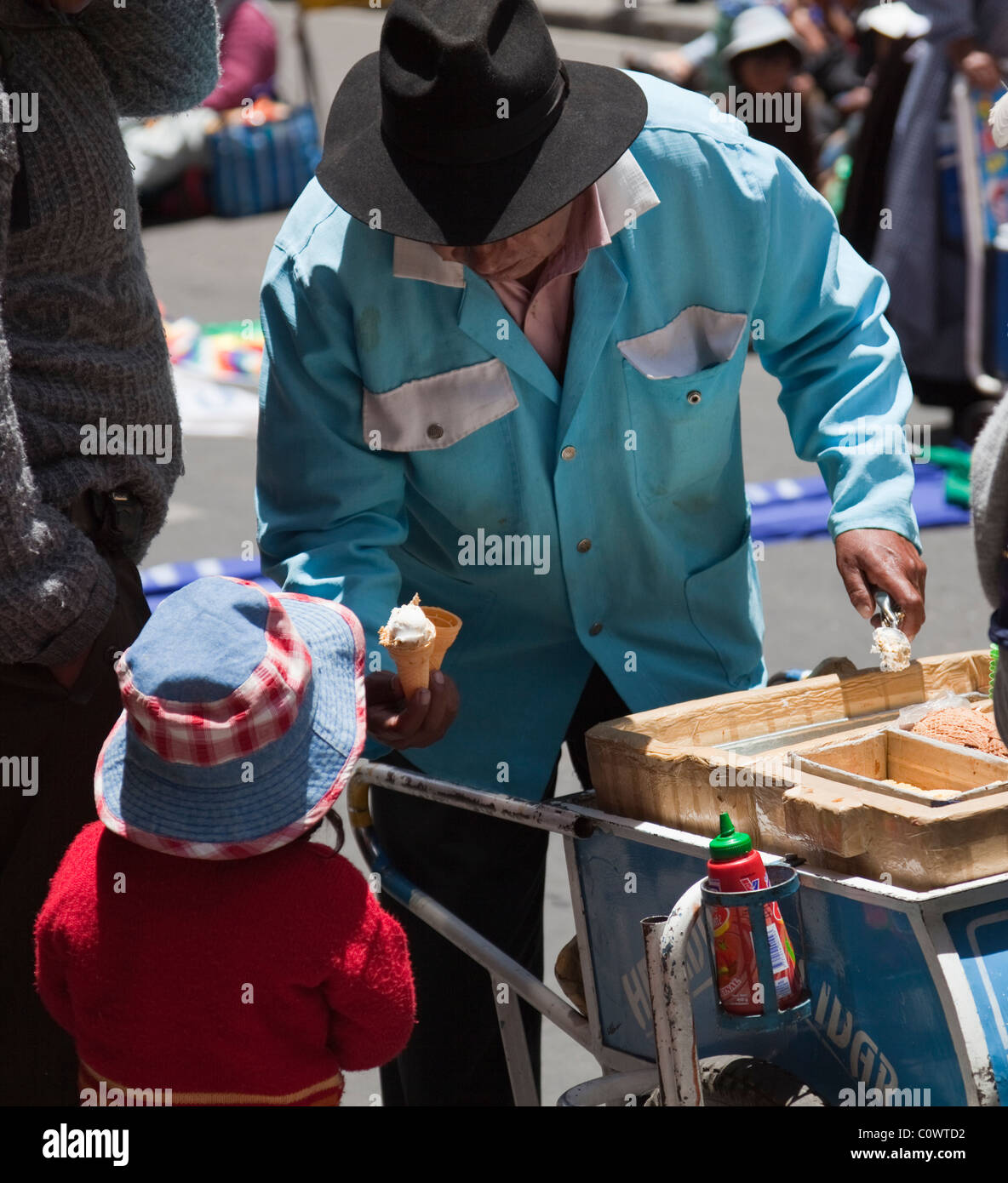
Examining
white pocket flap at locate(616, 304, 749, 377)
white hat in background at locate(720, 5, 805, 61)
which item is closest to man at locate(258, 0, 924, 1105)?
white pocket flap at locate(616, 304, 749, 377)

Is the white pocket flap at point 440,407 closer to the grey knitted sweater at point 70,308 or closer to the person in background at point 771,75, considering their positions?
the grey knitted sweater at point 70,308

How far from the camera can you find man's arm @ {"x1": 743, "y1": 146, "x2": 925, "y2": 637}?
93.4 inches

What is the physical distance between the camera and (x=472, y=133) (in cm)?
212

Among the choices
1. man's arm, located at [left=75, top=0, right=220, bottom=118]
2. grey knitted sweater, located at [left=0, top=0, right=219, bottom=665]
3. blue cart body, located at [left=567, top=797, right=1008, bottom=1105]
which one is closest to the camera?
blue cart body, located at [left=567, top=797, right=1008, bottom=1105]

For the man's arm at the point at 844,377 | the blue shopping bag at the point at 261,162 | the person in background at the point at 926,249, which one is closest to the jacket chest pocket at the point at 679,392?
the man's arm at the point at 844,377

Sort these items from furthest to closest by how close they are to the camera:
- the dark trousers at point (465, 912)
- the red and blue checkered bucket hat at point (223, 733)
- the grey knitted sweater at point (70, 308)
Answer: the dark trousers at point (465, 912) → the grey knitted sweater at point (70, 308) → the red and blue checkered bucket hat at point (223, 733)

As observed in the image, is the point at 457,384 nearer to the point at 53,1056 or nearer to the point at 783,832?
the point at 783,832

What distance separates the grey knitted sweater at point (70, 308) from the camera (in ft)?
6.86

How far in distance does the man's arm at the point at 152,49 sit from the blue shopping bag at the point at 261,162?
8.94 meters

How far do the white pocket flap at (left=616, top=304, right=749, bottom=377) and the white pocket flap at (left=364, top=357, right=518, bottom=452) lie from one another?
0.65 feet

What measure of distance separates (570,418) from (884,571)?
51 cm

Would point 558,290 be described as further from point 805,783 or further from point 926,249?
point 926,249

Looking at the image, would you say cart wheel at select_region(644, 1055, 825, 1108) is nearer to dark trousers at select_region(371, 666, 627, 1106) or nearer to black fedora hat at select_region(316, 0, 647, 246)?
dark trousers at select_region(371, 666, 627, 1106)

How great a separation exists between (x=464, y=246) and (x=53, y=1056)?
1.32 meters
